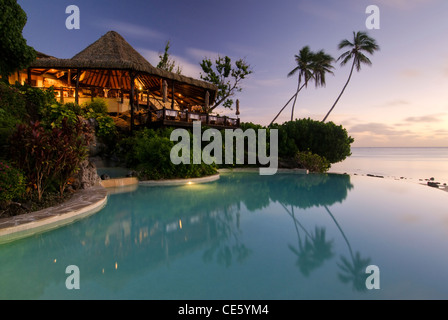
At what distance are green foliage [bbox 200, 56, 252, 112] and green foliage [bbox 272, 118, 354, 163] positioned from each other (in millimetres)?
12401

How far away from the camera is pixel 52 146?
19.7 ft

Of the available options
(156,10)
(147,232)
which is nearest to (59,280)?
(147,232)

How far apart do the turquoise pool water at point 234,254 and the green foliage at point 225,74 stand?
2427 cm

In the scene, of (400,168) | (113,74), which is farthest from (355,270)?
(400,168)

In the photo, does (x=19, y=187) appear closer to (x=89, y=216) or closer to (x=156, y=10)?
(x=89, y=216)

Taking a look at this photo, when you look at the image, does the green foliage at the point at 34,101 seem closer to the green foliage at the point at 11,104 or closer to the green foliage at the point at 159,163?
the green foliage at the point at 11,104

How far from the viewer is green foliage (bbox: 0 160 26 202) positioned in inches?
191

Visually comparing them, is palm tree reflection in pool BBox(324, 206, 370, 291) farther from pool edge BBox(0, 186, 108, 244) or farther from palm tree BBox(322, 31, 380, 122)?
palm tree BBox(322, 31, 380, 122)

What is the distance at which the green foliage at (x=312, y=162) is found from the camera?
57.8 ft

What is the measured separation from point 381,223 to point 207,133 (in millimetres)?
11935

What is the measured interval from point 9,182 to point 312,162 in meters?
17.5

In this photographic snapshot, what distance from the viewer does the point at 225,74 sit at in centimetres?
2902

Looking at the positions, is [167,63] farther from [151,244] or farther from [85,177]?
[151,244]

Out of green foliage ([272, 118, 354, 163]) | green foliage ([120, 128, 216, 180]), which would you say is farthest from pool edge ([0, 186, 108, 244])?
green foliage ([272, 118, 354, 163])
